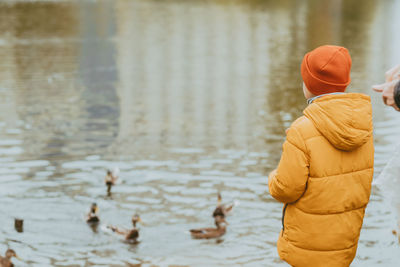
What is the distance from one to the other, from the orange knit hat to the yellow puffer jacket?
0.09 m

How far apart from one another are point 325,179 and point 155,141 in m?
7.46

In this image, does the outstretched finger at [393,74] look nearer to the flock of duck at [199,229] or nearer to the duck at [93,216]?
the flock of duck at [199,229]

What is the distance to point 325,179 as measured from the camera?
3.34 meters

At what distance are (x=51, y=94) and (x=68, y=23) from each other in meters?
21.4

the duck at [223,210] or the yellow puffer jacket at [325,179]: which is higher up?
the yellow puffer jacket at [325,179]

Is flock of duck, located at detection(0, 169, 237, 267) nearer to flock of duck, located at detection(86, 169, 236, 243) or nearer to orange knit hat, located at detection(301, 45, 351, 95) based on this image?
flock of duck, located at detection(86, 169, 236, 243)

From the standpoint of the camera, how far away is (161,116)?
12.9m

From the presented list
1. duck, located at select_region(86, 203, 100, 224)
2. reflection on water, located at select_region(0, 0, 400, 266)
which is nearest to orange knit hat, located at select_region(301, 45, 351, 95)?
reflection on water, located at select_region(0, 0, 400, 266)

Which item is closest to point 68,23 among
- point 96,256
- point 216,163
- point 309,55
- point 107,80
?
point 107,80

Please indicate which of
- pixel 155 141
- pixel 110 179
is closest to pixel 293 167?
pixel 110 179

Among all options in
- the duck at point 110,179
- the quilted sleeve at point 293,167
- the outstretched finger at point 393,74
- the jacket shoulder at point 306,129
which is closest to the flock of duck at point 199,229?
the duck at point 110,179

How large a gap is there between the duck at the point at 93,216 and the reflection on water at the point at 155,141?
3.9 inches

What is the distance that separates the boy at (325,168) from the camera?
3270 mm

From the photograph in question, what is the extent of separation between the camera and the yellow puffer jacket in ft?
10.7
